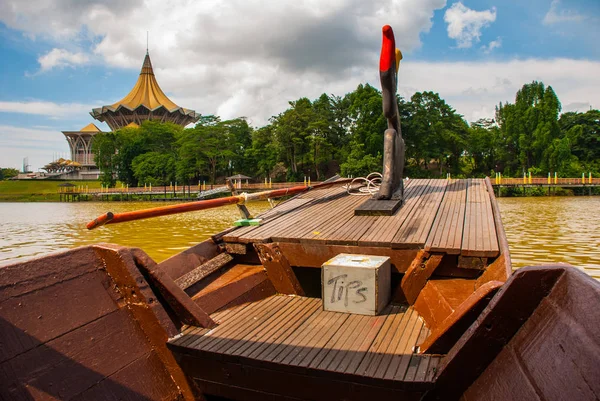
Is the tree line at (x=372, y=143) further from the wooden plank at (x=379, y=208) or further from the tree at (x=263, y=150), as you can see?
the wooden plank at (x=379, y=208)

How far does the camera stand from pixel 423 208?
14.5 feet

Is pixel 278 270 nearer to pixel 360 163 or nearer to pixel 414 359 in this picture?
pixel 414 359

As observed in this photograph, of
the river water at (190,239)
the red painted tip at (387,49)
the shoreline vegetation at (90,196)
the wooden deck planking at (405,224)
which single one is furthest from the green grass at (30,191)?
the red painted tip at (387,49)

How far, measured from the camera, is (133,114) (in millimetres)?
65688

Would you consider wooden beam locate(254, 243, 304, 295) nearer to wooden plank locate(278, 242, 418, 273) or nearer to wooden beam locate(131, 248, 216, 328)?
wooden plank locate(278, 242, 418, 273)

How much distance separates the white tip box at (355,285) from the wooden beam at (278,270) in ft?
1.75

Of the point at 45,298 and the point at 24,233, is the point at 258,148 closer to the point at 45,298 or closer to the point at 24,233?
the point at 24,233

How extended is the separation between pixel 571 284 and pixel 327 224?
105 inches

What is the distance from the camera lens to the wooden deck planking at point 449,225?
306 cm

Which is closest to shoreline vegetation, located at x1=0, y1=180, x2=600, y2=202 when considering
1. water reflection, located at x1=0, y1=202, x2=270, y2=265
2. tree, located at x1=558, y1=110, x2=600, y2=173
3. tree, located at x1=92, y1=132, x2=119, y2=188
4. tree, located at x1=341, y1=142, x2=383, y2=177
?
tree, located at x1=92, y1=132, x2=119, y2=188

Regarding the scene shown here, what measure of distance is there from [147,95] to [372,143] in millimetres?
45752

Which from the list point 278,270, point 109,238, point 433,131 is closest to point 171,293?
point 278,270

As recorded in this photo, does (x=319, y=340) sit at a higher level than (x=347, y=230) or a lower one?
lower

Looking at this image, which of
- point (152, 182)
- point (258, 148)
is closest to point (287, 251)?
point (258, 148)
